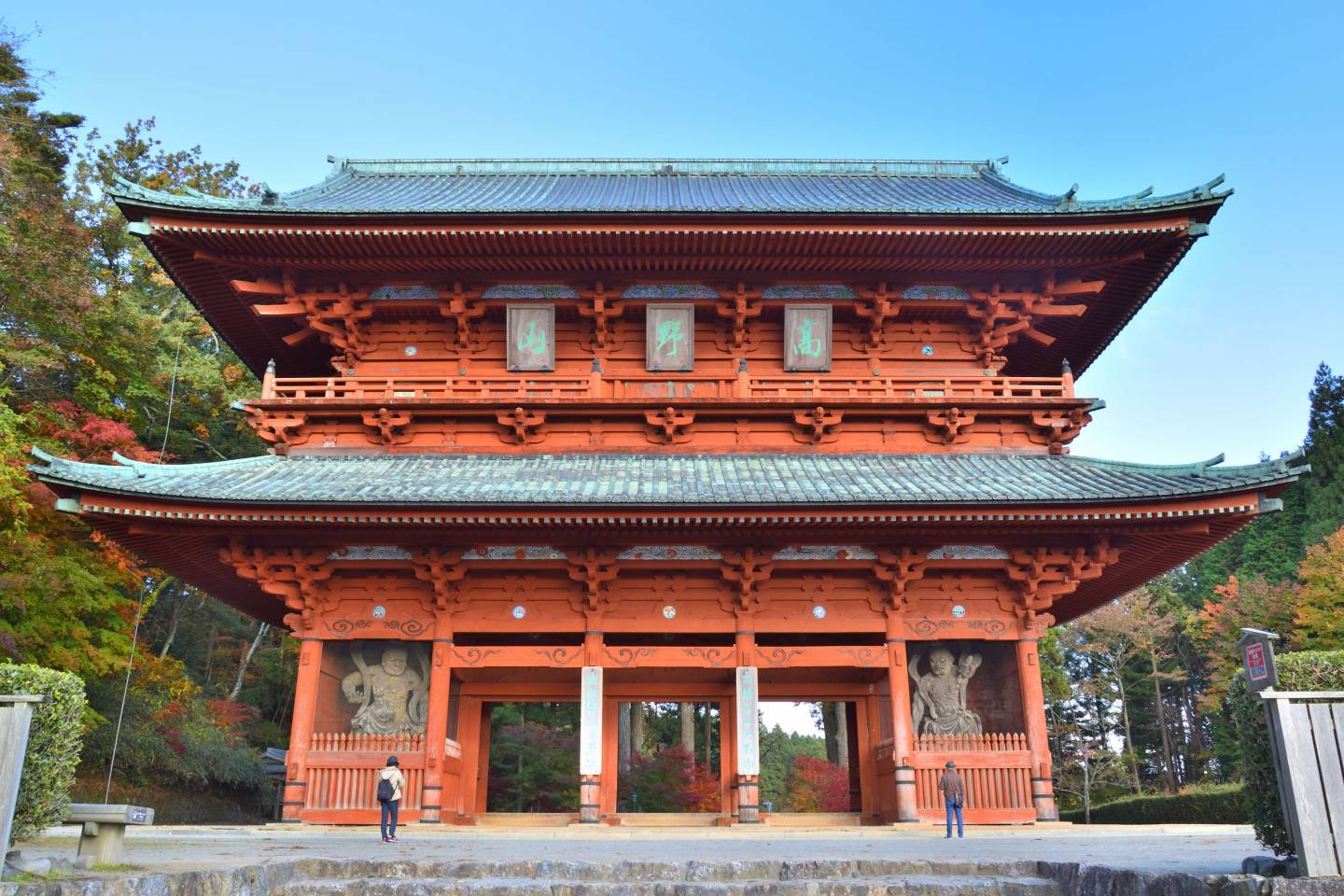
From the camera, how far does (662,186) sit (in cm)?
2342

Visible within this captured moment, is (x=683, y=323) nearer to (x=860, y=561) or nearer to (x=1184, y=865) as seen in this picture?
(x=860, y=561)

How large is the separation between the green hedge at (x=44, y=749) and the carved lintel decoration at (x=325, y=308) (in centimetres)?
1067

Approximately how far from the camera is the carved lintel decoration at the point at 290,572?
15.5m

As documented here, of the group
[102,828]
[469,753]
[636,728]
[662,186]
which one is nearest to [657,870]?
[102,828]

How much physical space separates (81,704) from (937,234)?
14.5m

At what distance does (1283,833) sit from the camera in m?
7.11

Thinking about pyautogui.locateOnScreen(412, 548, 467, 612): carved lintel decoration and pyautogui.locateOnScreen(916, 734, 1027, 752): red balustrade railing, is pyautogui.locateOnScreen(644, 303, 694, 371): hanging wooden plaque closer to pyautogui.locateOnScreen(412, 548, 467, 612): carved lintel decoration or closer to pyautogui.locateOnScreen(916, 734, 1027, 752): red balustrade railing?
pyautogui.locateOnScreen(412, 548, 467, 612): carved lintel decoration

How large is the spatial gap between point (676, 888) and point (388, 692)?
32.3 feet

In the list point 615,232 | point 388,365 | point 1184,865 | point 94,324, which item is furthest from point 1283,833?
point 94,324

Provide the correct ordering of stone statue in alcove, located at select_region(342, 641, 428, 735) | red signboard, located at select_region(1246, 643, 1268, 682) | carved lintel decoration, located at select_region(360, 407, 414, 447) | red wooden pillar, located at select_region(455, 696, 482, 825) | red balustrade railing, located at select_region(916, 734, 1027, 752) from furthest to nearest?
carved lintel decoration, located at select_region(360, 407, 414, 447) → red wooden pillar, located at select_region(455, 696, 482, 825) → stone statue in alcove, located at select_region(342, 641, 428, 735) → red balustrade railing, located at select_region(916, 734, 1027, 752) → red signboard, located at select_region(1246, 643, 1268, 682)

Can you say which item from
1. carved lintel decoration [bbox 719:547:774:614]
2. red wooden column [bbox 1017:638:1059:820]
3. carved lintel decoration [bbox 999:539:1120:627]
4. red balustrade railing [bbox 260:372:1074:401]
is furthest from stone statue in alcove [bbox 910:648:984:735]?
red balustrade railing [bbox 260:372:1074:401]

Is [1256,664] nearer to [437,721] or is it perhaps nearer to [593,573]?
[593,573]

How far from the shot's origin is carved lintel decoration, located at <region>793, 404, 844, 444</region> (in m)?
17.1

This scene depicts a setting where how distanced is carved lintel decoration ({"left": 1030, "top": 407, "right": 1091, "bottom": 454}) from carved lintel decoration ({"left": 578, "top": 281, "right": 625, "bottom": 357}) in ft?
27.1
